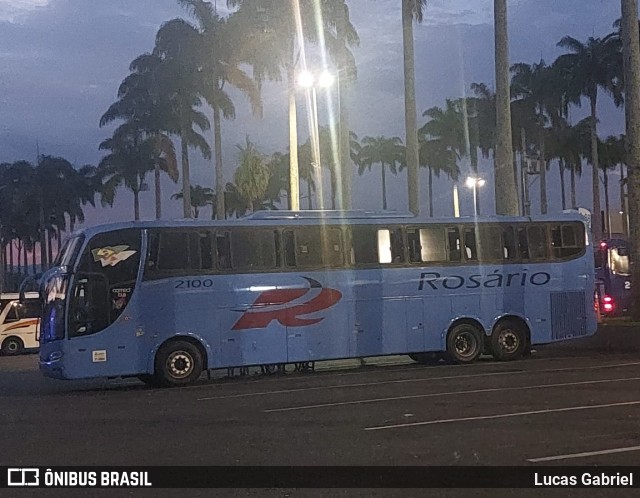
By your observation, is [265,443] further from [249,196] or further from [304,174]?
[304,174]

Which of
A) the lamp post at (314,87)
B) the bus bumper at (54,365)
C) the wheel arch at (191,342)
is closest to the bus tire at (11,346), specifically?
the lamp post at (314,87)

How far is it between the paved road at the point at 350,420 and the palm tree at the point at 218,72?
25169 millimetres

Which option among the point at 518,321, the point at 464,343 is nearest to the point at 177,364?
the point at 464,343

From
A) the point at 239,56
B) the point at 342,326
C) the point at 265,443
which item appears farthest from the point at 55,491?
the point at 239,56

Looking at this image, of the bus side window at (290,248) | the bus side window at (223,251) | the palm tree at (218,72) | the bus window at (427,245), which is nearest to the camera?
the bus side window at (223,251)

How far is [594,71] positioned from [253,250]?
44.8 metres

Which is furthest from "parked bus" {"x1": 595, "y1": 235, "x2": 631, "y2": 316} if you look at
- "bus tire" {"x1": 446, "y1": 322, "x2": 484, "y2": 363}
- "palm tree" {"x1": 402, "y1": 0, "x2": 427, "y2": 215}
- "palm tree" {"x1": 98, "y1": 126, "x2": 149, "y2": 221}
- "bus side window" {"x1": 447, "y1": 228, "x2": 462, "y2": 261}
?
"palm tree" {"x1": 98, "y1": 126, "x2": 149, "y2": 221}

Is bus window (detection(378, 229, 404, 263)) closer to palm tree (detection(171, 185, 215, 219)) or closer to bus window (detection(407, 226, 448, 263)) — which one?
bus window (detection(407, 226, 448, 263))

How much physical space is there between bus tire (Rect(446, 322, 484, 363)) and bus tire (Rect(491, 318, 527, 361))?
0.38 meters

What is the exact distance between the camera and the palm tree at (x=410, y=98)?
108ft

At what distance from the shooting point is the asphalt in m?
9.83

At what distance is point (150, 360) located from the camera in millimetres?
18875

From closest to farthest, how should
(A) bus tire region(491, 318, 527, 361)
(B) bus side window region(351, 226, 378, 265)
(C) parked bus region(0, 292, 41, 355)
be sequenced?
(B) bus side window region(351, 226, 378, 265) → (A) bus tire region(491, 318, 527, 361) → (C) parked bus region(0, 292, 41, 355)

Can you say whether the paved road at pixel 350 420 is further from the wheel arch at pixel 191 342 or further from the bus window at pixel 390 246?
the bus window at pixel 390 246
